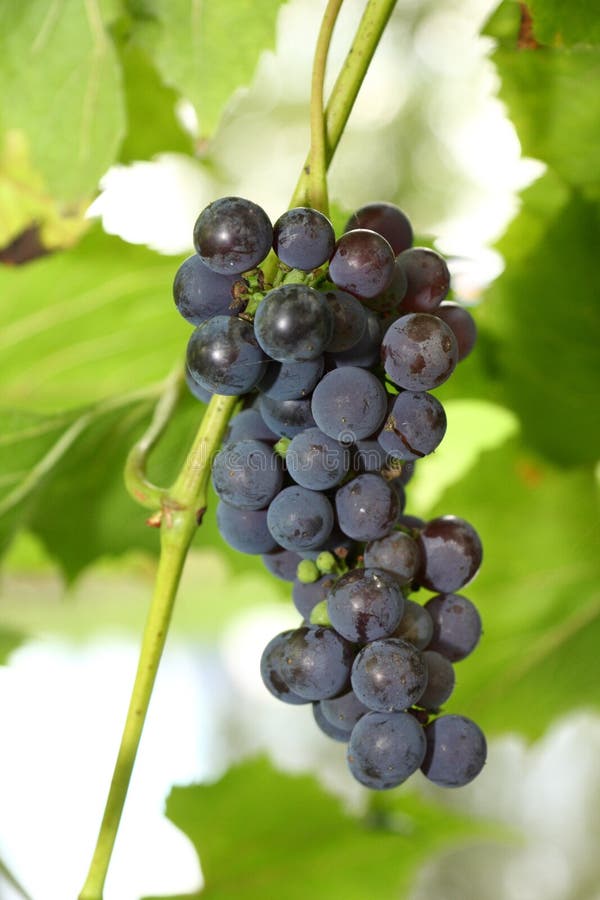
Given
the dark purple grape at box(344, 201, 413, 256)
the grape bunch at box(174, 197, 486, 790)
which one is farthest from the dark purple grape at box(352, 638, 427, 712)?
the dark purple grape at box(344, 201, 413, 256)

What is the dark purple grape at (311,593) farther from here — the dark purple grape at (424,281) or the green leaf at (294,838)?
the green leaf at (294,838)

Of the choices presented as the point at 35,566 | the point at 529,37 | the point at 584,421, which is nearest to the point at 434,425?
the point at 529,37

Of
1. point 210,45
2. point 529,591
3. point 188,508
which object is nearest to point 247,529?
point 188,508

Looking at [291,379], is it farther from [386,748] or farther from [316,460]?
[386,748]

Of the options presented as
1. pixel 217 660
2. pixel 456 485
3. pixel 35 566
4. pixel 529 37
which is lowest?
pixel 35 566

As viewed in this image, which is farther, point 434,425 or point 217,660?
point 217,660

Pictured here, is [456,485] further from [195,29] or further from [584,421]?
[195,29]

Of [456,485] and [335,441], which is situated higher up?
[456,485]

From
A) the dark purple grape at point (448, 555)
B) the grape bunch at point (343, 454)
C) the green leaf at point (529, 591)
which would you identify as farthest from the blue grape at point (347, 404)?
the green leaf at point (529, 591)
